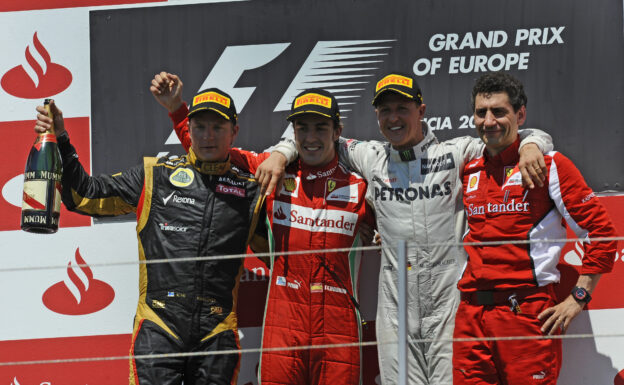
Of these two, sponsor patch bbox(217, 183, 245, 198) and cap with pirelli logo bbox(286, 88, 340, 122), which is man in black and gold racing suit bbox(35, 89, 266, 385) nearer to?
sponsor patch bbox(217, 183, 245, 198)

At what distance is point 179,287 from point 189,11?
171cm

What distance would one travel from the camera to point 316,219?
3.79m

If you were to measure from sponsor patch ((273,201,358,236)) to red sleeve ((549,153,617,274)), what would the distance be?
0.96m

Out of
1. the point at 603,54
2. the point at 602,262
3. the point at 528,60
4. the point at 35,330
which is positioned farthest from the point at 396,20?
the point at 35,330

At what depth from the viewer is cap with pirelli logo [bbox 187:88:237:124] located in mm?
3826

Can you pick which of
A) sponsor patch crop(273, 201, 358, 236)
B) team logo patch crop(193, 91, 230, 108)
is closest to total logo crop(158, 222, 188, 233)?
sponsor patch crop(273, 201, 358, 236)

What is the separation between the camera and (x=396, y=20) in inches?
172

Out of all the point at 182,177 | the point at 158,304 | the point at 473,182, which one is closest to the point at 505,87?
the point at 473,182

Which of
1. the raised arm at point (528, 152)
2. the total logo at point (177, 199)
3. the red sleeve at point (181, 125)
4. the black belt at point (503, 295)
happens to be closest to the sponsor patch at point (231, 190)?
the total logo at point (177, 199)

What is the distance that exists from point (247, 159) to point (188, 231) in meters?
0.56

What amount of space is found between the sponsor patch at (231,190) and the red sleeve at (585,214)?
1.48 m

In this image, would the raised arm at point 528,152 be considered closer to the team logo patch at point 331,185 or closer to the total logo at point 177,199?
the team logo patch at point 331,185

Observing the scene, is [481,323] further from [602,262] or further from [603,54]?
[603,54]

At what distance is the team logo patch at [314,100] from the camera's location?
3.82 metres
